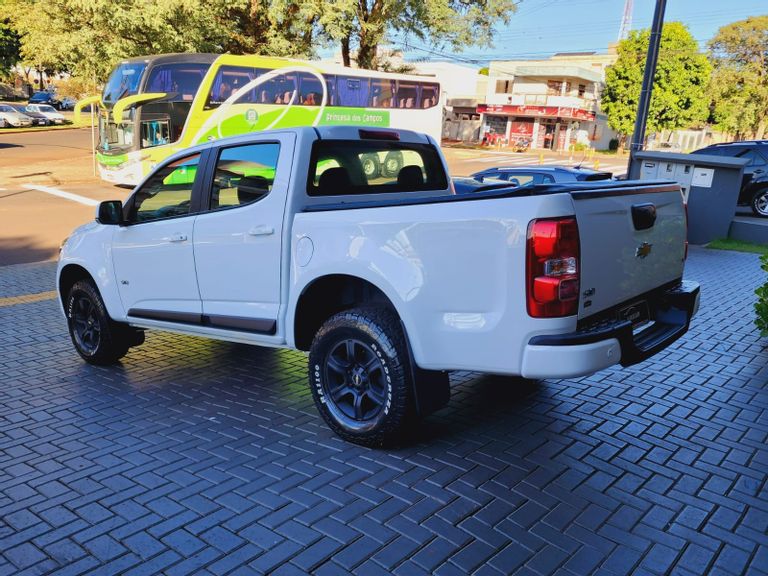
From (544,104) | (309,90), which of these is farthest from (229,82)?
(544,104)

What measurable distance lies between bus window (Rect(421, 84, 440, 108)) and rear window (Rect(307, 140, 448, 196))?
23333 millimetres

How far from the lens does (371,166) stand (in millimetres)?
4770

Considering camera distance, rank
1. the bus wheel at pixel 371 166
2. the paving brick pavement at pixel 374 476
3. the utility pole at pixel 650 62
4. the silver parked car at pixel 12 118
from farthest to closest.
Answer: the silver parked car at pixel 12 118, the utility pole at pixel 650 62, the bus wheel at pixel 371 166, the paving brick pavement at pixel 374 476

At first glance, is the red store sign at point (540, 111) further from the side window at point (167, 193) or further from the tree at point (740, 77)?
the side window at point (167, 193)

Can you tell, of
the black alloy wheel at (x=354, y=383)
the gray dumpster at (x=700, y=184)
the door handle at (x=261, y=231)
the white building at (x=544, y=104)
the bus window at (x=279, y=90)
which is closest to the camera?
the black alloy wheel at (x=354, y=383)

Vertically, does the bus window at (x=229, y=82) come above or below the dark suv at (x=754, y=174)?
above

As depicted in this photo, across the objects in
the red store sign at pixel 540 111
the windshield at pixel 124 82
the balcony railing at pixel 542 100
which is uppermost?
the balcony railing at pixel 542 100

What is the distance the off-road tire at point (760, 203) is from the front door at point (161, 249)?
14.6 m

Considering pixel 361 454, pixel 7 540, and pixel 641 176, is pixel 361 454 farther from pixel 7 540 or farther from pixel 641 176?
pixel 641 176

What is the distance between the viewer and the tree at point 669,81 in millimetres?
46750

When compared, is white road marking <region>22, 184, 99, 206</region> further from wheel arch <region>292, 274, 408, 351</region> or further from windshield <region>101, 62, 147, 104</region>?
wheel arch <region>292, 274, 408, 351</region>

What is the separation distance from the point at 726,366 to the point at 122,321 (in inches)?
198

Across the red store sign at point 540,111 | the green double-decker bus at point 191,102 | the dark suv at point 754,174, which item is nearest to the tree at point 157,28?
the green double-decker bus at point 191,102

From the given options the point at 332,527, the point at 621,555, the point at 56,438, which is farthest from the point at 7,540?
the point at 621,555
